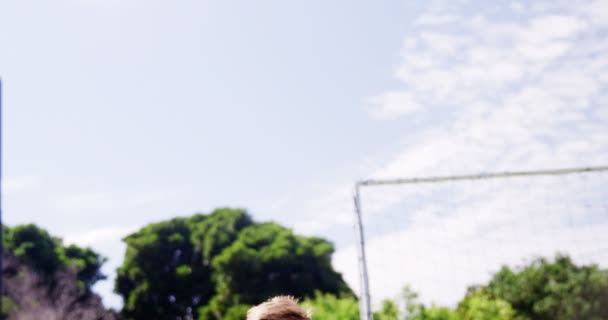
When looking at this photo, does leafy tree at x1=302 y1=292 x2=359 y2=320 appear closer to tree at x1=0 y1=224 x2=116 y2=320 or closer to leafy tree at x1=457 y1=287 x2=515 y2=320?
leafy tree at x1=457 y1=287 x2=515 y2=320

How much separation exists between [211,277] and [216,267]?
4.11 ft

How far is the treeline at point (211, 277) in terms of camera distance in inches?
1105

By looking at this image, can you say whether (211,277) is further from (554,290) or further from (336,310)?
(554,290)

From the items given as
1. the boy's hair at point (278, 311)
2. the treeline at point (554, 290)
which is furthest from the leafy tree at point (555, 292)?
the boy's hair at point (278, 311)

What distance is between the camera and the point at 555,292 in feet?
121

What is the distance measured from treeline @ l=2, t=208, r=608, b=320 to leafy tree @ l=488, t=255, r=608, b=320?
2.4 inches

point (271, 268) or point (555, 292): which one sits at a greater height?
point (271, 268)

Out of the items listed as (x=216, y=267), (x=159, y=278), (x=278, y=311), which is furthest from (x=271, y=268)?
(x=278, y=311)

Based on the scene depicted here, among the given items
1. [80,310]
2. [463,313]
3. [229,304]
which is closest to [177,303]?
[229,304]

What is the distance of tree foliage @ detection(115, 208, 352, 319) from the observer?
31.2 meters

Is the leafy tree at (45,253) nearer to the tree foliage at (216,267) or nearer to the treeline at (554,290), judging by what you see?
the tree foliage at (216,267)

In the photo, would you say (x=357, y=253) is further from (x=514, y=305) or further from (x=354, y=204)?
(x=514, y=305)

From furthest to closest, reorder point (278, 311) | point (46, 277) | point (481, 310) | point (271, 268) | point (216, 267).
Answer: point (216, 267)
point (271, 268)
point (46, 277)
point (481, 310)
point (278, 311)

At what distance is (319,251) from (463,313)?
36.8 ft
